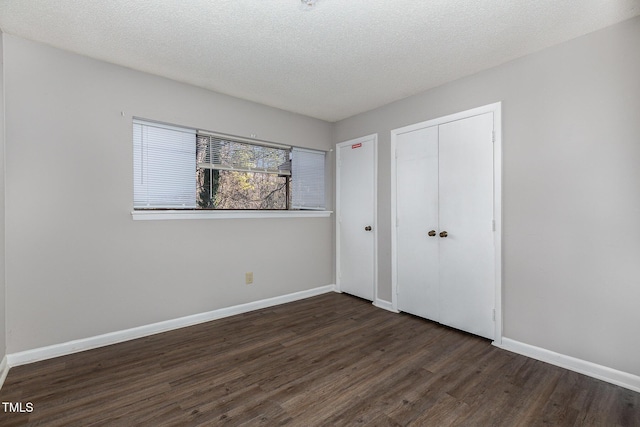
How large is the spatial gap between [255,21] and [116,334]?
2954mm

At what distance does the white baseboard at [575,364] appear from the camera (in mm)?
2045

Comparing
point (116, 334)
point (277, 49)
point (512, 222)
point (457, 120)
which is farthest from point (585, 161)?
point (116, 334)

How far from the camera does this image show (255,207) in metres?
3.75

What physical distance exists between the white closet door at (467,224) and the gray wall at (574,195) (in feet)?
0.51

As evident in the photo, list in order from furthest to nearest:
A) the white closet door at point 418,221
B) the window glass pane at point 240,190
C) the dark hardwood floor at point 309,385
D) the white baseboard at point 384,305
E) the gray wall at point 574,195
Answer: the white baseboard at point 384,305 → the window glass pane at point 240,190 → the white closet door at point 418,221 → the gray wall at point 574,195 → the dark hardwood floor at point 309,385

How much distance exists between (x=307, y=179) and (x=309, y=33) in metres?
2.19

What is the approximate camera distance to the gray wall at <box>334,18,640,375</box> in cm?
207

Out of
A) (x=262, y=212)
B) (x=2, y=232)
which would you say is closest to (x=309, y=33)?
(x=262, y=212)

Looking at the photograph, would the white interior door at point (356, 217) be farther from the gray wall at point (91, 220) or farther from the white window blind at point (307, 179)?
the gray wall at point (91, 220)

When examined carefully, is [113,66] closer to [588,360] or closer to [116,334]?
[116,334]

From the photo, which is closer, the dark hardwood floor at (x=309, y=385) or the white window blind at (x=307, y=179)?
the dark hardwood floor at (x=309, y=385)

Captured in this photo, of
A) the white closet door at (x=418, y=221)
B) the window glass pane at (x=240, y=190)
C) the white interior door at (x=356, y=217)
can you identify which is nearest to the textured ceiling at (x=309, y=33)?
the white closet door at (x=418, y=221)

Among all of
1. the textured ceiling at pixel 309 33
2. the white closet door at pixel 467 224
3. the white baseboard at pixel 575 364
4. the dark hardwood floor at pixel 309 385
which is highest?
the textured ceiling at pixel 309 33

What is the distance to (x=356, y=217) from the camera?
412 cm
